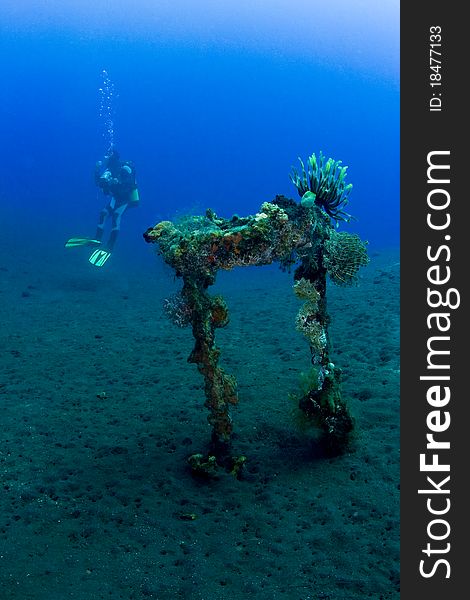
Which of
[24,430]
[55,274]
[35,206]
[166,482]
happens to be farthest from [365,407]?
[35,206]

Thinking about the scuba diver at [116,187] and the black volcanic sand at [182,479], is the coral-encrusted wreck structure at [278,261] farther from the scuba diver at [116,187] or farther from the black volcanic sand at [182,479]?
the scuba diver at [116,187]

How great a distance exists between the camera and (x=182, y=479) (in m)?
7.07

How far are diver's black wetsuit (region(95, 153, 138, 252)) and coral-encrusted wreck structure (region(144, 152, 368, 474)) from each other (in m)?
13.9

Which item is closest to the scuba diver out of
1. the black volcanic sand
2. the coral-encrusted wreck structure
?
the black volcanic sand

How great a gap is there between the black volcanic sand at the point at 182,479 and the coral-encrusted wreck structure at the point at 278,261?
21.5 inches

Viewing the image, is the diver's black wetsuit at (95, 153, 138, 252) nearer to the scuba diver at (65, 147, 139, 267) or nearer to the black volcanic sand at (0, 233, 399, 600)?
the scuba diver at (65, 147, 139, 267)

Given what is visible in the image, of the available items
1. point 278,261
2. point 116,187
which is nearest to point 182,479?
point 278,261

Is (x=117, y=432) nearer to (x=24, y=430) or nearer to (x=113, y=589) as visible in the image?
(x=24, y=430)

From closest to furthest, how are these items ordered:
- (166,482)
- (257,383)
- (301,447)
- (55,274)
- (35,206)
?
(166,482) → (301,447) → (257,383) → (55,274) → (35,206)

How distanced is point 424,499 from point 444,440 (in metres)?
0.56

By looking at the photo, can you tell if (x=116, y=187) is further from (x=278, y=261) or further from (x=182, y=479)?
(x=182, y=479)

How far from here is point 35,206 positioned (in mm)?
44188

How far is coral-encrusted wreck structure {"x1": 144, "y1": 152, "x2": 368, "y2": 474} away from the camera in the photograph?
6.39 meters

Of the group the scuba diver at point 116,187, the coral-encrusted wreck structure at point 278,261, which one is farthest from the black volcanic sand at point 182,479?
the scuba diver at point 116,187
